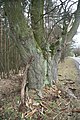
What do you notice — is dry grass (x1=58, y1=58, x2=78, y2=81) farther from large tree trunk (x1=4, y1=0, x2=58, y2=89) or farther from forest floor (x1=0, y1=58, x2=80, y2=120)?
large tree trunk (x1=4, y1=0, x2=58, y2=89)

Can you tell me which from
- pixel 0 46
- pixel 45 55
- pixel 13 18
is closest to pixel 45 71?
pixel 45 55

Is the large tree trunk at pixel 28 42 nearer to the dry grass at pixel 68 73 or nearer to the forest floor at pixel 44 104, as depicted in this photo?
the forest floor at pixel 44 104

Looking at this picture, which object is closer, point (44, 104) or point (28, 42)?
point (44, 104)

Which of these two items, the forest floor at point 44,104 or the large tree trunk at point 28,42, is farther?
the large tree trunk at point 28,42

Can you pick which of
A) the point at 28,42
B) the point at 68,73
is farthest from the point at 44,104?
the point at 68,73

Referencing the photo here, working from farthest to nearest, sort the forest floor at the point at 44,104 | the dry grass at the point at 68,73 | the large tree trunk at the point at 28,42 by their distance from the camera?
the dry grass at the point at 68,73, the large tree trunk at the point at 28,42, the forest floor at the point at 44,104

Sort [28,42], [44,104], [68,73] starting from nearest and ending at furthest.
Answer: [44,104] < [28,42] < [68,73]

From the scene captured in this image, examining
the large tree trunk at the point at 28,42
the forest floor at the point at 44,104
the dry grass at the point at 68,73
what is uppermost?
the large tree trunk at the point at 28,42

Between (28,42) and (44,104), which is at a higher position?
(28,42)

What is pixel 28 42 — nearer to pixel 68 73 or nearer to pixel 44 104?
pixel 44 104

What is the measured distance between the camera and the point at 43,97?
6.03 meters

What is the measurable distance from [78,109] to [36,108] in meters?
1.02

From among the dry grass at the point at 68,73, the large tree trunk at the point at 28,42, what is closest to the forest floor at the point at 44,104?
the large tree trunk at the point at 28,42

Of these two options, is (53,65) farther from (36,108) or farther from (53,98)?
(36,108)
